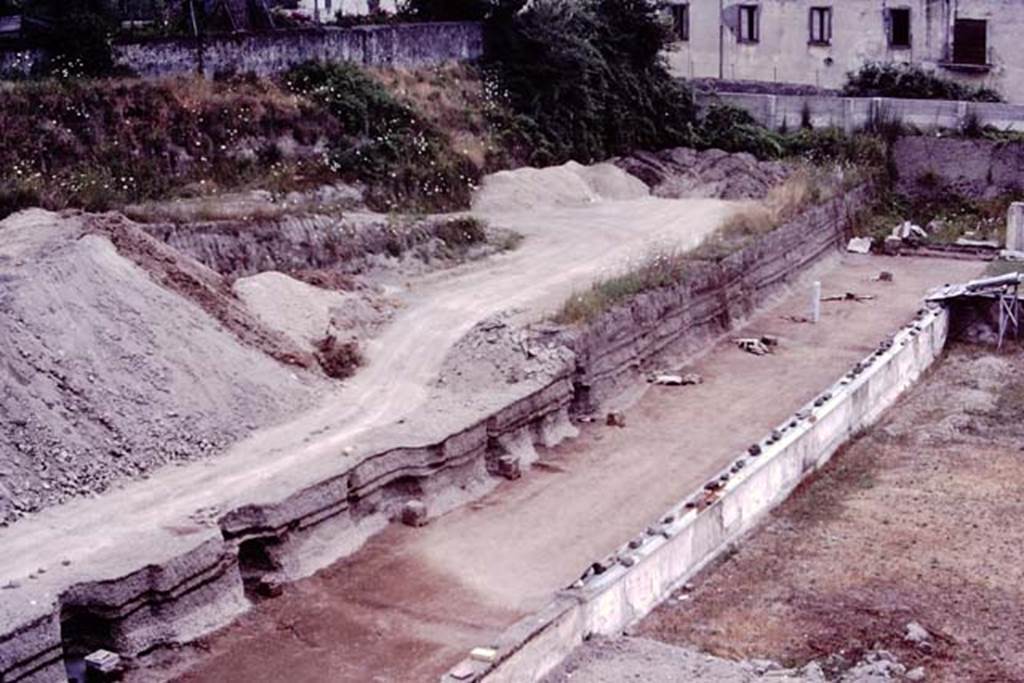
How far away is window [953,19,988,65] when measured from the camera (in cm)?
4075

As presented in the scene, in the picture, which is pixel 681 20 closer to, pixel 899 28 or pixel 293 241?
pixel 899 28

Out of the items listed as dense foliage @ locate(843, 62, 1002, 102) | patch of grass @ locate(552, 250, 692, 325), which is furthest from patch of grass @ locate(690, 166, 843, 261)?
dense foliage @ locate(843, 62, 1002, 102)

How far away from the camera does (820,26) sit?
4322cm

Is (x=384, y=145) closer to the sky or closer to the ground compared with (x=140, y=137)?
closer to the ground

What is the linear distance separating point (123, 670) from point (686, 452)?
29.2 feet

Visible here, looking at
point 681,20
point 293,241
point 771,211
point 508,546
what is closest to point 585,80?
point 771,211

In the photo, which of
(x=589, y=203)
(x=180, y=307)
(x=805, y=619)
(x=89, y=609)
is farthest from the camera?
(x=589, y=203)

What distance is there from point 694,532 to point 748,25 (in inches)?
1182

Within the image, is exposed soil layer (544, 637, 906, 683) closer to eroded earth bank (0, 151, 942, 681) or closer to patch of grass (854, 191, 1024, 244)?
eroded earth bank (0, 151, 942, 681)

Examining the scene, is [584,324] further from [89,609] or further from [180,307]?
[89,609]

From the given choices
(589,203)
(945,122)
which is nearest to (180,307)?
(589,203)

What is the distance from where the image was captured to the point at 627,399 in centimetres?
2358

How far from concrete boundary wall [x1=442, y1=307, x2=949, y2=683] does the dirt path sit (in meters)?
3.60

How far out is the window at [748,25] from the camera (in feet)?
145
